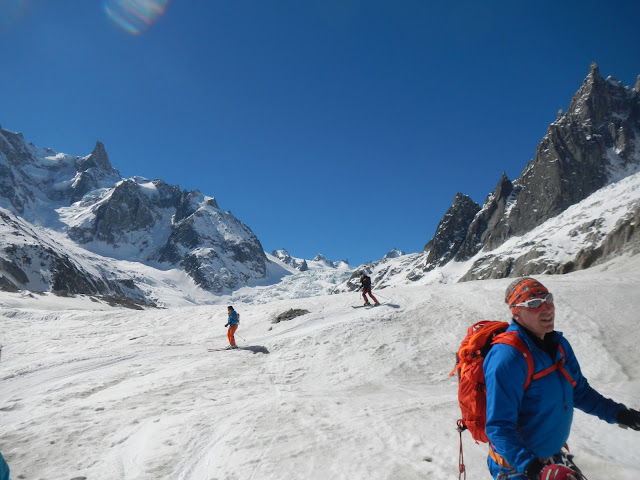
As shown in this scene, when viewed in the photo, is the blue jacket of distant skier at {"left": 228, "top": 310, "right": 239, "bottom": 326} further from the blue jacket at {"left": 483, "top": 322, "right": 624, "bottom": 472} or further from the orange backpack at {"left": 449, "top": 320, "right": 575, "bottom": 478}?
the blue jacket at {"left": 483, "top": 322, "right": 624, "bottom": 472}

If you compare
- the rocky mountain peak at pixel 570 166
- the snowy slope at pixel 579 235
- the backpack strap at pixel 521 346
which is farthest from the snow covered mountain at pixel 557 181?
the backpack strap at pixel 521 346

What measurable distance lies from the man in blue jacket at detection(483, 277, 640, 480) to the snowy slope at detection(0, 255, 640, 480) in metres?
2.87

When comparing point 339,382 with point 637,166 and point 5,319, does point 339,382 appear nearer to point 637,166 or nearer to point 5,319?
point 5,319

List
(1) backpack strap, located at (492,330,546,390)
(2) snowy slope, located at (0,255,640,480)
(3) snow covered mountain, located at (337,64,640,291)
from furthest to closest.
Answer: (3) snow covered mountain, located at (337,64,640,291)
(2) snowy slope, located at (0,255,640,480)
(1) backpack strap, located at (492,330,546,390)

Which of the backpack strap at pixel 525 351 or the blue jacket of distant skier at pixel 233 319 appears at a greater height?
the blue jacket of distant skier at pixel 233 319

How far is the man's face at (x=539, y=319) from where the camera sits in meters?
3.32

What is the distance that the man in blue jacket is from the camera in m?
2.88

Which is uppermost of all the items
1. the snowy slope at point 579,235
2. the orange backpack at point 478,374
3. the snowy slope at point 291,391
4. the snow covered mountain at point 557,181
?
the snow covered mountain at point 557,181

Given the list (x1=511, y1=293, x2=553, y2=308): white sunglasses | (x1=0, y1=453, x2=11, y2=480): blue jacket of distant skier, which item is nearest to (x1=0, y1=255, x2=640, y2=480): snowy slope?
(x1=0, y1=453, x2=11, y2=480): blue jacket of distant skier

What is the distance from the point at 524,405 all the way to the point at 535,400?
10 cm

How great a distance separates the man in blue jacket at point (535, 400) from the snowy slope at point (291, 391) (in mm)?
2873

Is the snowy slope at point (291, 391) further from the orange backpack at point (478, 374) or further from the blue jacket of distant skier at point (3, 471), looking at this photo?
the blue jacket of distant skier at point (3, 471)

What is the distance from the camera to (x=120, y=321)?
25.4m

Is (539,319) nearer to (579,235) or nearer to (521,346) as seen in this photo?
(521,346)
